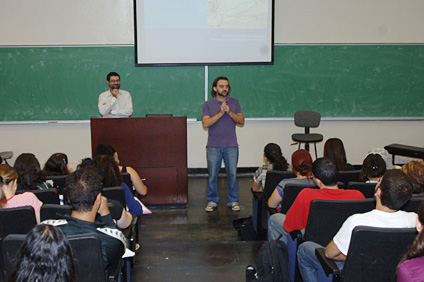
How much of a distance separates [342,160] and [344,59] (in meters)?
3.02

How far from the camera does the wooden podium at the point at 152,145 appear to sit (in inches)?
200

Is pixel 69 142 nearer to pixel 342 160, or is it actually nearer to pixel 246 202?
pixel 246 202

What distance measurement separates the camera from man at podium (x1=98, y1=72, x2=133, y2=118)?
5.49 meters

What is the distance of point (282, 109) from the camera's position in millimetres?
6820

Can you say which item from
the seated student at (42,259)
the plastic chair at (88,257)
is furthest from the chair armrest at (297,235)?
the seated student at (42,259)

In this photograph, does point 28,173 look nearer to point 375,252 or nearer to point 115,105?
point 115,105

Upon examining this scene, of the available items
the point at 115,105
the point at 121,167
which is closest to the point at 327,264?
the point at 121,167

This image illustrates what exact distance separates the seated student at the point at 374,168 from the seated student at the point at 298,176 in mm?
448

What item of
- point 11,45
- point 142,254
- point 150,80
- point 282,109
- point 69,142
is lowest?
point 142,254

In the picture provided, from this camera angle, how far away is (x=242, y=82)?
6688 mm

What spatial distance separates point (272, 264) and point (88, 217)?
1222 millimetres

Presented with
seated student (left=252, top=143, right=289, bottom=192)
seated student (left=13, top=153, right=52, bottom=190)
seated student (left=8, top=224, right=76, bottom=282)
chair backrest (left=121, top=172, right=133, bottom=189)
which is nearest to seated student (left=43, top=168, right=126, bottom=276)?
seated student (left=8, top=224, right=76, bottom=282)

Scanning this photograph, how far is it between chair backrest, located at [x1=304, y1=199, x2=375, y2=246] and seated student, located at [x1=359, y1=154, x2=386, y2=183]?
850 mm

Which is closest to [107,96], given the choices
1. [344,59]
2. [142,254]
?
[142,254]
